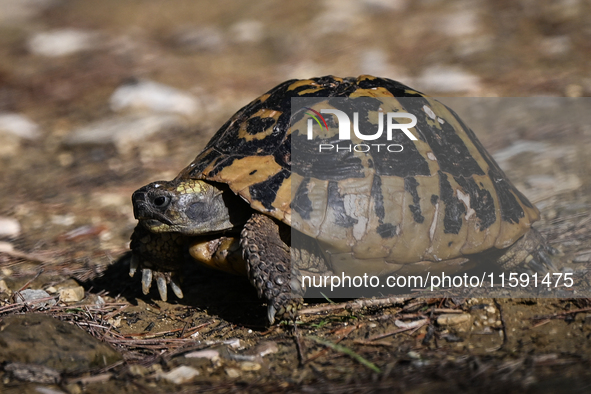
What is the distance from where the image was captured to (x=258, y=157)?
10.9 ft

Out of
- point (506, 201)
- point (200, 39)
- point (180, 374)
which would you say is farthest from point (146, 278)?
point (200, 39)

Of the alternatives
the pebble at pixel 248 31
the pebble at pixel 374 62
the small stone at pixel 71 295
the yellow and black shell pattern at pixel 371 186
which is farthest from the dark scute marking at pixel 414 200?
the pebble at pixel 248 31

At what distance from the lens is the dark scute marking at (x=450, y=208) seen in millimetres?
3357

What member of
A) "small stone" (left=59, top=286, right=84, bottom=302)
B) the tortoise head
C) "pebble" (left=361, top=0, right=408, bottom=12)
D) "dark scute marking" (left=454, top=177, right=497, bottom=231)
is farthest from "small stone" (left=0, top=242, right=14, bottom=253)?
"pebble" (left=361, top=0, right=408, bottom=12)

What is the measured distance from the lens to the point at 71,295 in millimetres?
3568

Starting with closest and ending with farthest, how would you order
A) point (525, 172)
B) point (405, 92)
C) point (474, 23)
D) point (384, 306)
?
point (384, 306), point (405, 92), point (525, 172), point (474, 23)

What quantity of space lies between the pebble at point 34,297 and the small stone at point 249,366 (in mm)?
1402

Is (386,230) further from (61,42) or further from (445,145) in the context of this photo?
(61,42)

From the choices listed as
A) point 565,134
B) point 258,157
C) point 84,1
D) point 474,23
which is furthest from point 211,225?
point 84,1

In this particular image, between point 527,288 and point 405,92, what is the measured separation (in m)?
1.48

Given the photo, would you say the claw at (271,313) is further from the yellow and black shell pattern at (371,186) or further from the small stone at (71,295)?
the small stone at (71,295)

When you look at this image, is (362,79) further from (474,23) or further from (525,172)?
(474,23)

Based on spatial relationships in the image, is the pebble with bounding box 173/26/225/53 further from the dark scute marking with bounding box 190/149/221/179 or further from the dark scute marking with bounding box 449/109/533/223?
the dark scute marking with bounding box 449/109/533/223

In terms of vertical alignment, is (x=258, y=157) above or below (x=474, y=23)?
below
